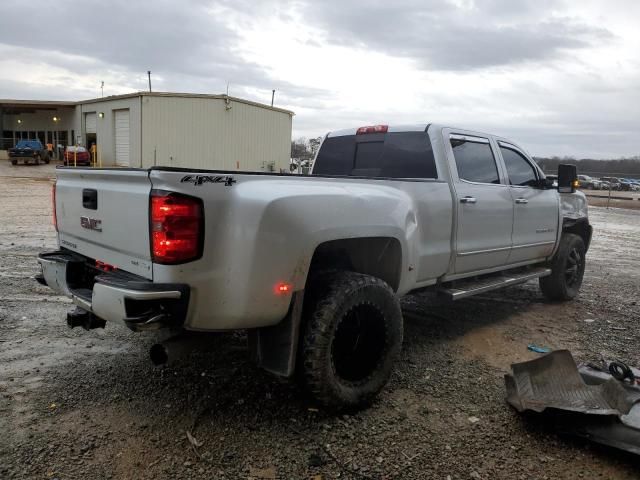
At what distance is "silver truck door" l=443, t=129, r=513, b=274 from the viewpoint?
175 inches

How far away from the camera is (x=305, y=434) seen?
3.12m

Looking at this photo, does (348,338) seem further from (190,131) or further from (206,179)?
(190,131)

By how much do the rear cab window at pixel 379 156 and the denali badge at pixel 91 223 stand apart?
250cm

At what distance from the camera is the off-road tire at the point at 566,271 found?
6258 mm

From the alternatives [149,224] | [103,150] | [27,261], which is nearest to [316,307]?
[149,224]

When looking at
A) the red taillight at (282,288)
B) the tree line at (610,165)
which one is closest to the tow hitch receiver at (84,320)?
the red taillight at (282,288)

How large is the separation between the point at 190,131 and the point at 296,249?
92.4ft

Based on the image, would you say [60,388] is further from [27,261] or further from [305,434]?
[27,261]

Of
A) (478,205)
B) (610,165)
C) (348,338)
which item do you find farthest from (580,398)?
(610,165)

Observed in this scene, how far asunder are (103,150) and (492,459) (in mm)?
34674

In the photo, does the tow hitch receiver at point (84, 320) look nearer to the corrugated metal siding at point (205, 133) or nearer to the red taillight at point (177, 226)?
the red taillight at point (177, 226)

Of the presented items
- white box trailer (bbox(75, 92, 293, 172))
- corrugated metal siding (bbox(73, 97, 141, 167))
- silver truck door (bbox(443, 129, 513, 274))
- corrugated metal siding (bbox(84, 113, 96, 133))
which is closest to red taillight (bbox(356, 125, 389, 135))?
silver truck door (bbox(443, 129, 513, 274))

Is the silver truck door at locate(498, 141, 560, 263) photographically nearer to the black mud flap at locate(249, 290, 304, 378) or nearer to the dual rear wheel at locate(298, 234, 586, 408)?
the dual rear wheel at locate(298, 234, 586, 408)

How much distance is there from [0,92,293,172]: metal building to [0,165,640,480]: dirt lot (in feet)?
74.8
